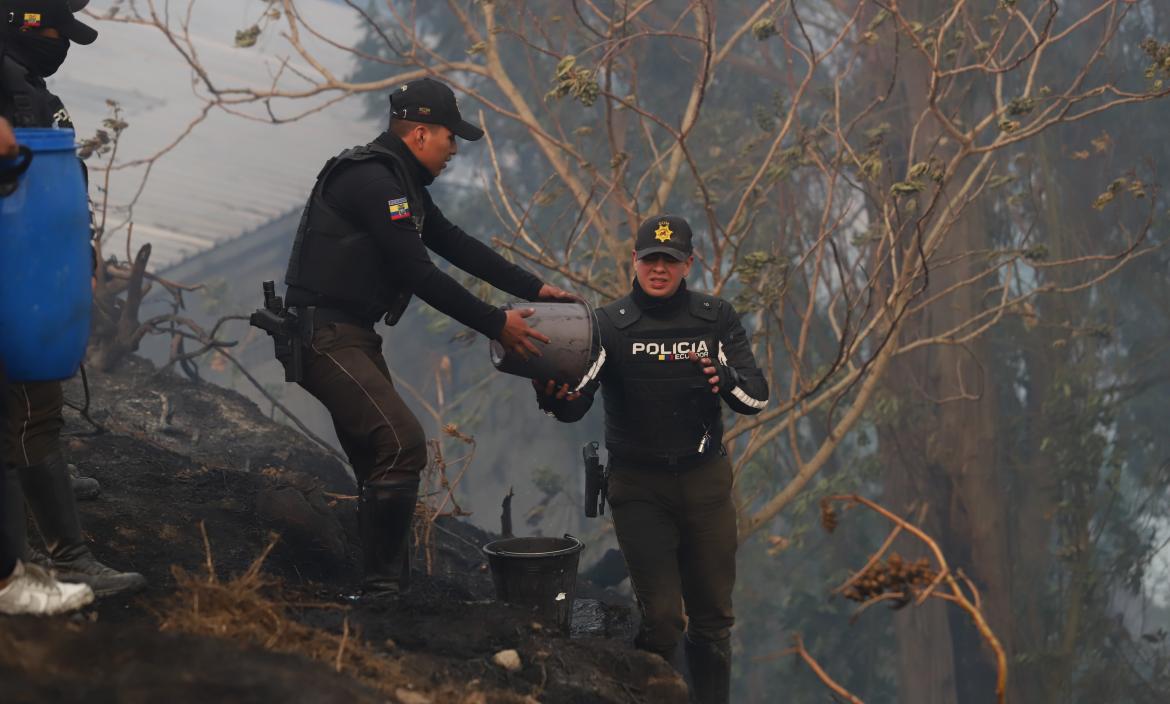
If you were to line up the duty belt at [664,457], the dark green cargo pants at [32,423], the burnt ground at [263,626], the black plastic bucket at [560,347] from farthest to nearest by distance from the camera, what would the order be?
the duty belt at [664,457]
the black plastic bucket at [560,347]
the dark green cargo pants at [32,423]
the burnt ground at [263,626]

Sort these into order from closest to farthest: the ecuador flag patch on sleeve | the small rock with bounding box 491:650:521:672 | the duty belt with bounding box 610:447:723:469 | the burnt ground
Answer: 1. the burnt ground
2. the small rock with bounding box 491:650:521:672
3. the ecuador flag patch on sleeve
4. the duty belt with bounding box 610:447:723:469

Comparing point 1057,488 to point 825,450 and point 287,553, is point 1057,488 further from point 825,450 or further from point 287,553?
point 287,553

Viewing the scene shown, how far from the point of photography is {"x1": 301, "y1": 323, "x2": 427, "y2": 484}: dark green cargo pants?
391 cm

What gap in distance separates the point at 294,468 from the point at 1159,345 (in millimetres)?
10857

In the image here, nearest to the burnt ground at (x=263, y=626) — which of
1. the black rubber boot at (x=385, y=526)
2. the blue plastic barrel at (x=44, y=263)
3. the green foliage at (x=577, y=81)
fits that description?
the black rubber boot at (x=385, y=526)

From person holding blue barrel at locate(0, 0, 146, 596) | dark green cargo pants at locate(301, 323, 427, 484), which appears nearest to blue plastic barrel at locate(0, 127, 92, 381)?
person holding blue barrel at locate(0, 0, 146, 596)

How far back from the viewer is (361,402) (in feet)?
12.9

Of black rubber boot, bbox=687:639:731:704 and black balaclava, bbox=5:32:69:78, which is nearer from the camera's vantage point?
black balaclava, bbox=5:32:69:78

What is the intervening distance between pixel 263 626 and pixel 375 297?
144 centimetres

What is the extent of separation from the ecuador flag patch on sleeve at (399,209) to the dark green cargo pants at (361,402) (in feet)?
1.53

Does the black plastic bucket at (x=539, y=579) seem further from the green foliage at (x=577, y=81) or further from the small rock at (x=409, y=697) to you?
the green foliage at (x=577, y=81)

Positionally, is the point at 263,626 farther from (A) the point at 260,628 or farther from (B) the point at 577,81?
(B) the point at 577,81

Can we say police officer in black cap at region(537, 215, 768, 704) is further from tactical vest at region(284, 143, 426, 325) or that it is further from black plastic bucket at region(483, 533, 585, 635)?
tactical vest at region(284, 143, 426, 325)

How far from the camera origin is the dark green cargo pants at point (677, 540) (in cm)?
430
